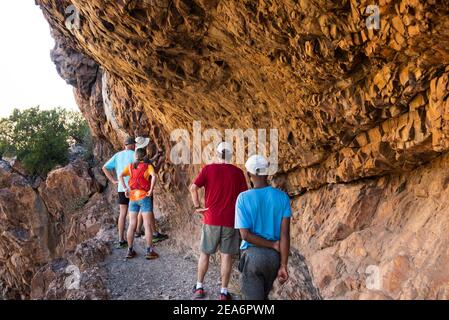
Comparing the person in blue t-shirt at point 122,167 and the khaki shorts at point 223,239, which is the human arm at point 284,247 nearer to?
the khaki shorts at point 223,239

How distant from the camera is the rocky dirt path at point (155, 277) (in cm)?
669

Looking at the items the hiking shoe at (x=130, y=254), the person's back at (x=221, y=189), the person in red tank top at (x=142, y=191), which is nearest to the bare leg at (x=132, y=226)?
the person in red tank top at (x=142, y=191)

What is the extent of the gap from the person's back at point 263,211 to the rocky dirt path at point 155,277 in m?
2.19

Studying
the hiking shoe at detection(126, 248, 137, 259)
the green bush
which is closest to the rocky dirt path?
the hiking shoe at detection(126, 248, 137, 259)

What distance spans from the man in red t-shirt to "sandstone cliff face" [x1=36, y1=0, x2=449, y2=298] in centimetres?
102

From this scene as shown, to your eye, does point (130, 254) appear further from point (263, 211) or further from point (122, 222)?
point (263, 211)

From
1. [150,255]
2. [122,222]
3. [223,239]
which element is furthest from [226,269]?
[122,222]

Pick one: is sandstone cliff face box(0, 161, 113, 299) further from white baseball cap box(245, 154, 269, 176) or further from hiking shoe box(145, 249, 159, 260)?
white baseball cap box(245, 154, 269, 176)

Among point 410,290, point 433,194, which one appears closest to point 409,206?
point 433,194

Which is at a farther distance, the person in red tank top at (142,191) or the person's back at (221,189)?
the person in red tank top at (142,191)

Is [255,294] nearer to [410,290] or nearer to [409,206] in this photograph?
[410,290]

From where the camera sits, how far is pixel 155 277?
24.0 ft

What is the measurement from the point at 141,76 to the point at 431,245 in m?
5.25

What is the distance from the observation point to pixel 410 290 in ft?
13.9
